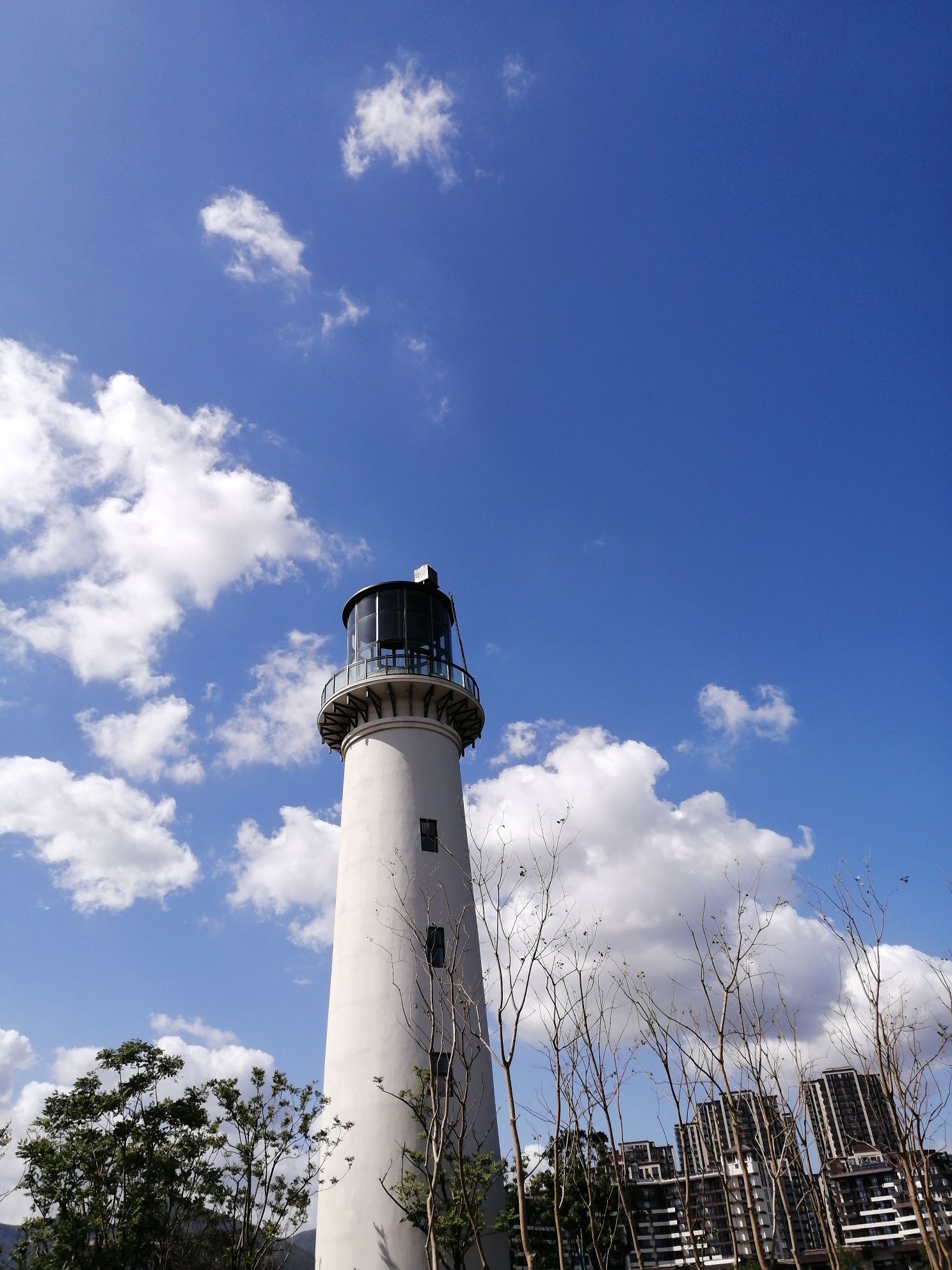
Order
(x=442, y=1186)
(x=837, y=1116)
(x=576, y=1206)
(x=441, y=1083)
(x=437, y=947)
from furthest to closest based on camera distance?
(x=837, y=1116)
(x=576, y=1206)
(x=437, y=947)
(x=441, y=1083)
(x=442, y=1186)

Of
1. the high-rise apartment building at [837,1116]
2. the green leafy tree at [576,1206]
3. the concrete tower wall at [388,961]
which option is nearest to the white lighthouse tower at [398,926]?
the concrete tower wall at [388,961]

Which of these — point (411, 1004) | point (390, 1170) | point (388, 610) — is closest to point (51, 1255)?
point (390, 1170)

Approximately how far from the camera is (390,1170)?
2025 cm

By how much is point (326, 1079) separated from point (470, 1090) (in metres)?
3.78

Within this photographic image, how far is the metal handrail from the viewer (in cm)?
2705

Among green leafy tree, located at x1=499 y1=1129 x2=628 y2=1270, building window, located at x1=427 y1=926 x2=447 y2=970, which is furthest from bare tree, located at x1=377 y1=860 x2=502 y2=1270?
green leafy tree, located at x1=499 y1=1129 x2=628 y2=1270

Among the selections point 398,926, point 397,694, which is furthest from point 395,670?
point 398,926

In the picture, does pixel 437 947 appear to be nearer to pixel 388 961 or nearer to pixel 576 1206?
pixel 388 961

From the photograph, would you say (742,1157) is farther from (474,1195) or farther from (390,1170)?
(390,1170)

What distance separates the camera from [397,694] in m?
26.8

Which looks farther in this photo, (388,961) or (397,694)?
(397,694)

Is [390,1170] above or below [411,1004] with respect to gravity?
below

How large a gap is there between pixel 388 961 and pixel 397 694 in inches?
307

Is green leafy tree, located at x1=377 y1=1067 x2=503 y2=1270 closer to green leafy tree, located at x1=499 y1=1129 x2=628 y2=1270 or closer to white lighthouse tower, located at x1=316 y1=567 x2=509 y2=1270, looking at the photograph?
white lighthouse tower, located at x1=316 y1=567 x2=509 y2=1270
